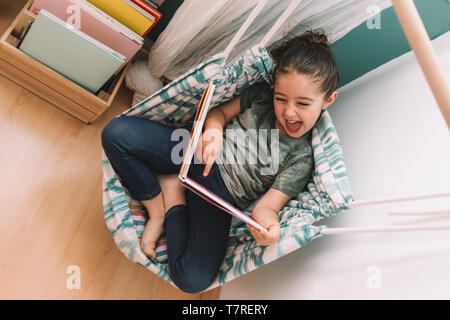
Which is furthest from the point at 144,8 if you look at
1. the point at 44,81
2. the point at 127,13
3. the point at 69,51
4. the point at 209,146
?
the point at 209,146

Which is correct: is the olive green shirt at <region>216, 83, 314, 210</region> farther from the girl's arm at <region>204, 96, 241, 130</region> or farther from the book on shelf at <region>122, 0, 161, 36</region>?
the book on shelf at <region>122, 0, 161, 36</region>

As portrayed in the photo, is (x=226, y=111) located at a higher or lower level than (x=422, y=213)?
lower

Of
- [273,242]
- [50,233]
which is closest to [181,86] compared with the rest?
[273,242]

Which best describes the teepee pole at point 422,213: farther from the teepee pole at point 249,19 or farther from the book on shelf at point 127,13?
the book on shelf at point 127,13

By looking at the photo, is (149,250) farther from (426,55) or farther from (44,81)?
(426,55)

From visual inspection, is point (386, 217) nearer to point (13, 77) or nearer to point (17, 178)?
point (17, 178)

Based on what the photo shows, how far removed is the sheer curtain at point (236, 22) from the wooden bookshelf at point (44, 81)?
0.21 m

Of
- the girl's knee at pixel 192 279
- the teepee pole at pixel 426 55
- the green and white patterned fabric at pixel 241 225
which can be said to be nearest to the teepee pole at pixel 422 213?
the green and white patterned fabric at pixel 241 225

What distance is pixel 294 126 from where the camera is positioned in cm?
90

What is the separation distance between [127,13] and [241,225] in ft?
2.24

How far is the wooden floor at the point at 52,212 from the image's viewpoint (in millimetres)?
922

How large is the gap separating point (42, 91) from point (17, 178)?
272mm

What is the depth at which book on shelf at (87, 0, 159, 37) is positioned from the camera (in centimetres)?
96
